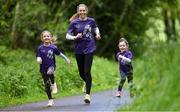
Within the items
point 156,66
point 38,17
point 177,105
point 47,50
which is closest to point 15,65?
point 47,50

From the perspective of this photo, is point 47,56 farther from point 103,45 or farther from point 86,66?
point 103,45

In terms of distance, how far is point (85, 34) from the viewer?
17.8 m

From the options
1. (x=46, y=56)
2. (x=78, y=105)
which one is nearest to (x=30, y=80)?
(x=46, y=56)

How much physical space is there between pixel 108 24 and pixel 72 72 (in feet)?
50.0

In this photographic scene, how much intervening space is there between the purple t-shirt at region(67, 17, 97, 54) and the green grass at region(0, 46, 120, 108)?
2.46 metres

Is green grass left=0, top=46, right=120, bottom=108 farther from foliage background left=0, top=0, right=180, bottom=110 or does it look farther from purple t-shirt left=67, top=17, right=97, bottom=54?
purple t-shirt left=67, top=17, right=97, bottom=54

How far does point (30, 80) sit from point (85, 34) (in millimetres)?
4560

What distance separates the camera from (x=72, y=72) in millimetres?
25297

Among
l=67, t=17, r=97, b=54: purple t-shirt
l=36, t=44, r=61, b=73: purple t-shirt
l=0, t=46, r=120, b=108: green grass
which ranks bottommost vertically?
l=0, t=46, r=120, b=108: green grass

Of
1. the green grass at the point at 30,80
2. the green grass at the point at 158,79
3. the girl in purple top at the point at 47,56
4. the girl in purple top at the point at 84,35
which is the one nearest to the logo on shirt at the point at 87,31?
the girl in purple top at the point at 84,35

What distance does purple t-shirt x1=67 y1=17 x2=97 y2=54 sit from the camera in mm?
17703

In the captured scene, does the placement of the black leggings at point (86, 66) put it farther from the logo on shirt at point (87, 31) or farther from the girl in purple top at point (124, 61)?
the girl in purple top at point (124, 61)

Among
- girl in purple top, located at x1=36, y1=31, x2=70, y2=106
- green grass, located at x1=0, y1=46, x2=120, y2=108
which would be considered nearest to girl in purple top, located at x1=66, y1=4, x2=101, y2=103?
girl in purple top, located at x1=36, y1=31, x2=70, y2=106

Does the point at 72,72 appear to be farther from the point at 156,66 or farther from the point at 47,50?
the point at 156,66
